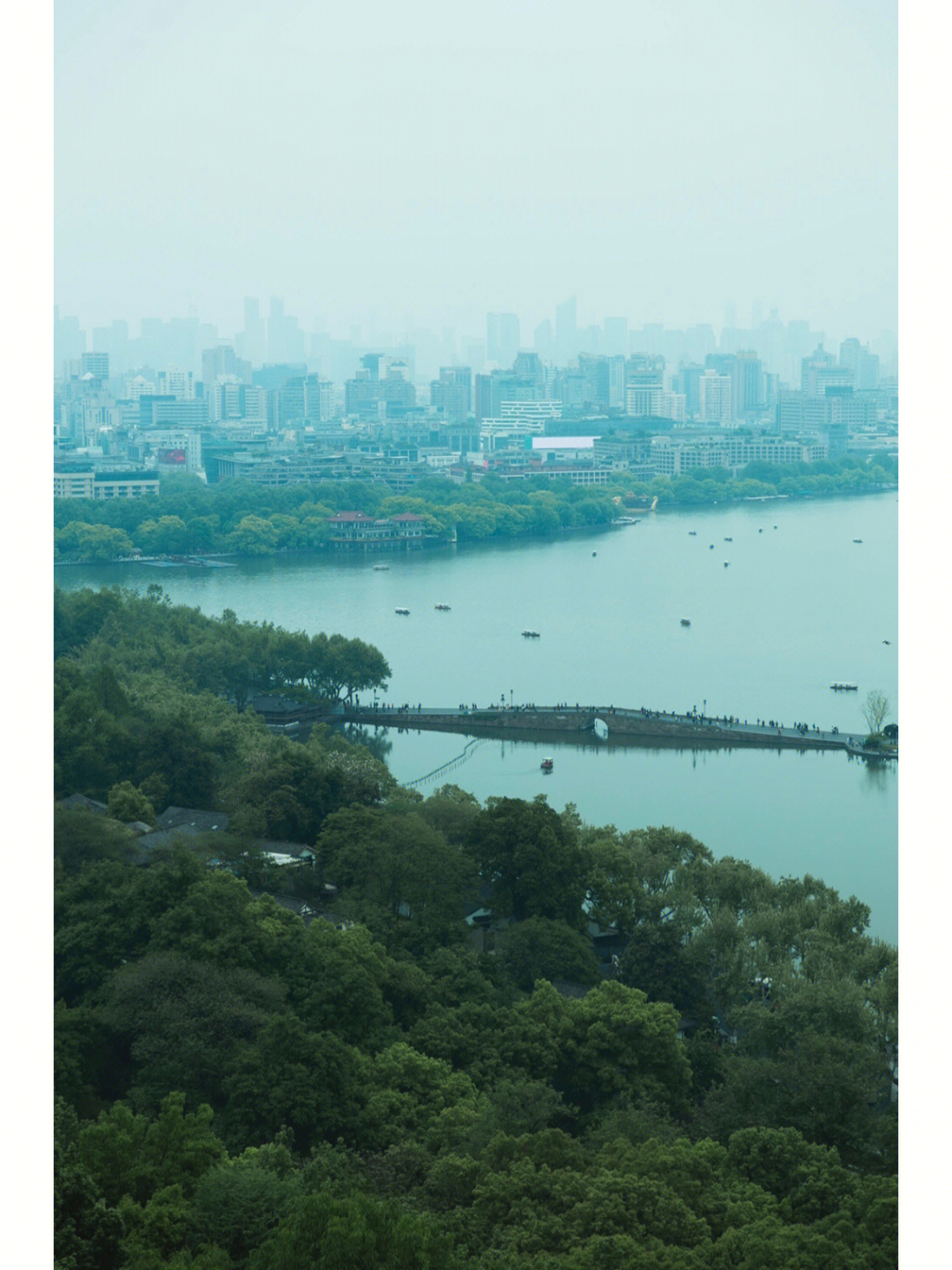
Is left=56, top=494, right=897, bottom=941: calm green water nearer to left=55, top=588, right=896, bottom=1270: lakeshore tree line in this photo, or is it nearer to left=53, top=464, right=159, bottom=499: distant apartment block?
Answer: left=55, top=588, right=896, bottom=1270: lakeshore tree line

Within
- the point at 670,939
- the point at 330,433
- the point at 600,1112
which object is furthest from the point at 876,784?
the point at 330,433

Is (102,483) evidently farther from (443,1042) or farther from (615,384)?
(443,1042)

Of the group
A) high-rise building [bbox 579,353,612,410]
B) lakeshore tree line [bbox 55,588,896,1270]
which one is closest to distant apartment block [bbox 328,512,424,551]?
high-rise building [bbox 579,353,612,410]

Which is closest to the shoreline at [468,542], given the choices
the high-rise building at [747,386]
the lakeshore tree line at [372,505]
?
the lakeshore tree line at [372,505]

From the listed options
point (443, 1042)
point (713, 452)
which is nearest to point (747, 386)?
point (713, 452)

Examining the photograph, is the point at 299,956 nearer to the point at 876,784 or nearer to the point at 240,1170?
the point at 240,1170
